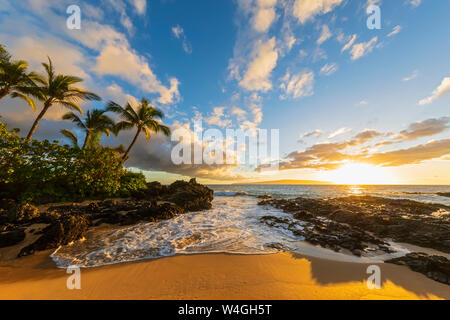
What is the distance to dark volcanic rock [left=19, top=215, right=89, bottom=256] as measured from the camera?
176 inches

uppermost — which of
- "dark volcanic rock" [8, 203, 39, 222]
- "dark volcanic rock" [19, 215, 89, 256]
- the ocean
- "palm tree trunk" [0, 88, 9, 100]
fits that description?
"palm tree trunk" [0, 88, 9, 100]

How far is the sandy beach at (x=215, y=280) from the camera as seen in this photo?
2.84 metres

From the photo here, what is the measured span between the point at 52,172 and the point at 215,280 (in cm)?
1273

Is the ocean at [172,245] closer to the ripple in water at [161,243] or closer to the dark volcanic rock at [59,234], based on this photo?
the ripple in water at [161,243]

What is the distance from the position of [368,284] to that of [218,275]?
344 cm

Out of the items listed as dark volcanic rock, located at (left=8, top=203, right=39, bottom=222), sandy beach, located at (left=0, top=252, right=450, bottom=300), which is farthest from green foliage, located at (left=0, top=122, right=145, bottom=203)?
sandy beach, located at (left=0, top=252, right=450, bottom=300)

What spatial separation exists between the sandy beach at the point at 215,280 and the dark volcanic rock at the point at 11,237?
1130mm

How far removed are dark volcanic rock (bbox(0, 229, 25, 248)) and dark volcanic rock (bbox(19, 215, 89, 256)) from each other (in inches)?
18.8

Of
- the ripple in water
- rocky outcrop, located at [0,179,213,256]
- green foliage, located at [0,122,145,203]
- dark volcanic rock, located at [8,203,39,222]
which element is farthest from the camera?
green foliage, located at [0,122,145,203]

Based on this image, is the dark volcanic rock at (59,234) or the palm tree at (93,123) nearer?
the dark volcanic rock at (59,234)

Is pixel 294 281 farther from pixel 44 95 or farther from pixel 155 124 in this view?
pixel 44 95

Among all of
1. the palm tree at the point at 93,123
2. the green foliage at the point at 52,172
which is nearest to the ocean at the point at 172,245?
the green foliage at the point at 52,172

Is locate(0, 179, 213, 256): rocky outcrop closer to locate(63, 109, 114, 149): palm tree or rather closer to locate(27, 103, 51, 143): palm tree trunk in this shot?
locate(27, 103, 51, 143): palm tree trunk

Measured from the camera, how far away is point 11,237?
464 cm
